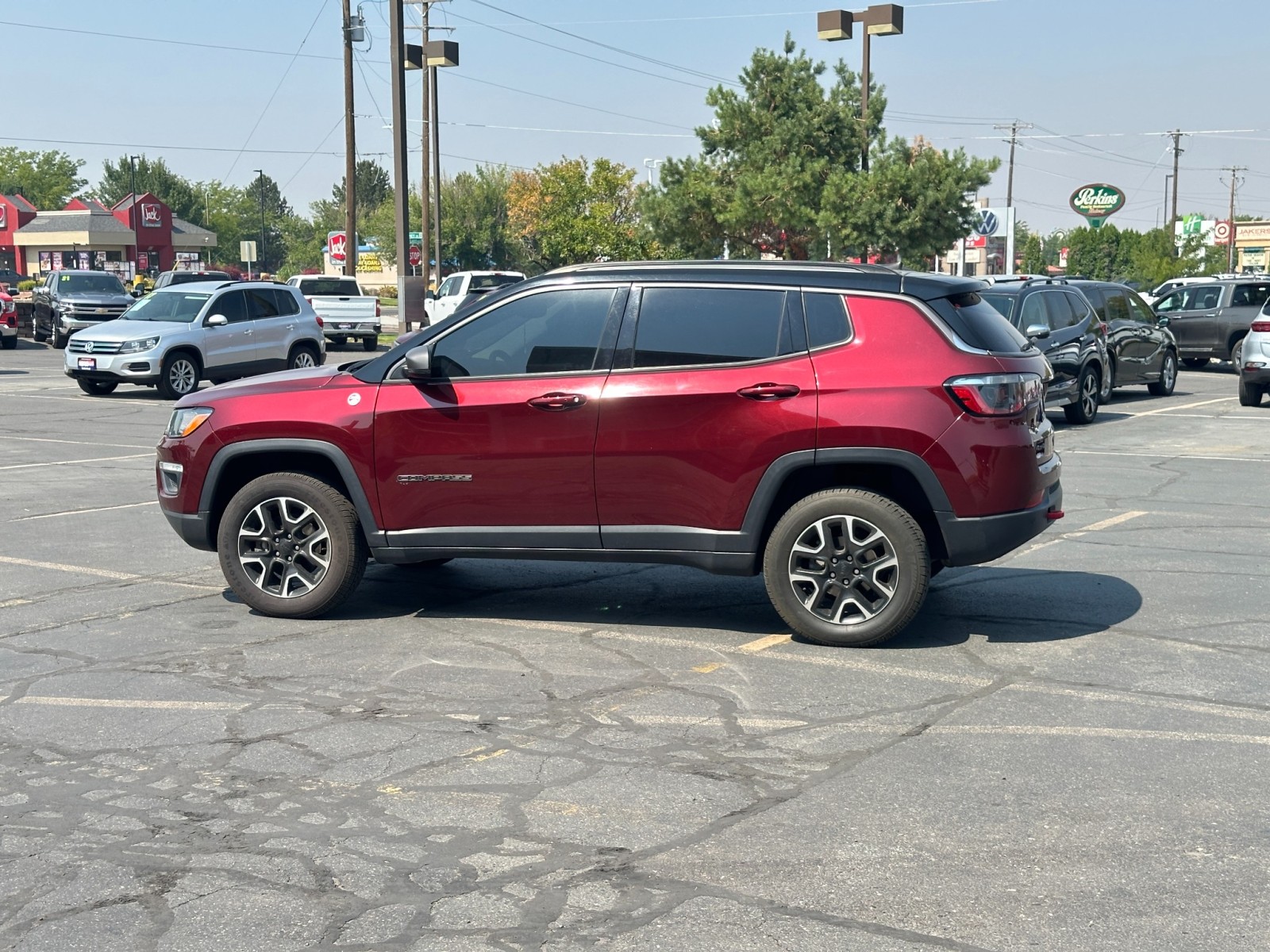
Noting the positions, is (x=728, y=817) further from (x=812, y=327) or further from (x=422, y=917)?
(x=812, y=327)

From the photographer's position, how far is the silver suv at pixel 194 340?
902 inches

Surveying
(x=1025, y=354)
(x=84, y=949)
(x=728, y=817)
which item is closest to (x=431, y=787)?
(x=728, y=817)

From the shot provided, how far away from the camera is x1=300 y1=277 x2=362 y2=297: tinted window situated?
126 ft

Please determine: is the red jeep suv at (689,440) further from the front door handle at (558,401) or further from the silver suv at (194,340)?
the silver suv at (194,340)

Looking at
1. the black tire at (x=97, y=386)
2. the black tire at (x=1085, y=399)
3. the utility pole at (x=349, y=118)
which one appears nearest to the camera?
the black tire at (x=1085, y=399)

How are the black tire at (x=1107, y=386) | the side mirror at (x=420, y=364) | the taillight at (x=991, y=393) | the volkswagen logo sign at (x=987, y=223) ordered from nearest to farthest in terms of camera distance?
the taillight at (x=991, y=393), the side mirror at (x=420, y=364), the black tire at (x=1107, y=386), the volkswagen logo sign at (x=987, y=223)

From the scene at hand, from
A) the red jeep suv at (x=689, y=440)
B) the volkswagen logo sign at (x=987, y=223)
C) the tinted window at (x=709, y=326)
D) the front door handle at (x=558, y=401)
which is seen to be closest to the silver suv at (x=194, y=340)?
the red jeep suv at (x=689, y=440)

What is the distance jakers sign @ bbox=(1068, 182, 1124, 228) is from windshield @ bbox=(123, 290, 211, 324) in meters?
49.6

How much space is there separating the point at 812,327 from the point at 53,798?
4063mm

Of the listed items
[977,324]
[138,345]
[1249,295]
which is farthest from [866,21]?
[977,324]

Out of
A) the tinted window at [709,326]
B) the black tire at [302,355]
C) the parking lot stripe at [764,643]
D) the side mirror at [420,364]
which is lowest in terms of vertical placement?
the parking lot stripe at [764,643]

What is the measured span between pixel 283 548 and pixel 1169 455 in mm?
10682

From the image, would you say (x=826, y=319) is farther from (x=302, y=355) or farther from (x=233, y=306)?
(x=302, y=355)

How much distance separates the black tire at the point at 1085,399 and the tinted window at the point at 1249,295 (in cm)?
1223
